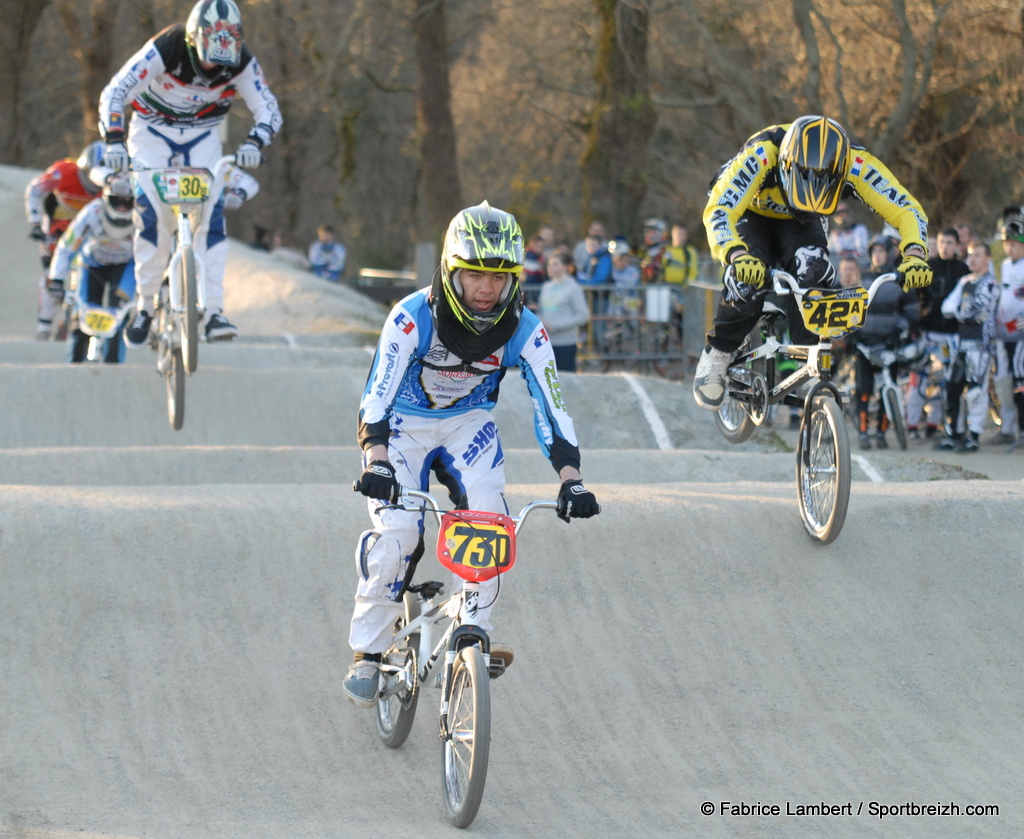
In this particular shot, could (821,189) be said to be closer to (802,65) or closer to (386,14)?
(802,65)

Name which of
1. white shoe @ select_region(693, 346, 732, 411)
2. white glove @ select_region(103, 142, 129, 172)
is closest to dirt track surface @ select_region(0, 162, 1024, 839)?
white shoe @ select_region(693, 346, 732, 411)

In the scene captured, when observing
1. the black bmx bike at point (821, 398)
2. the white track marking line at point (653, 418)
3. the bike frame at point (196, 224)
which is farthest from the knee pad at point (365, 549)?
the white track marking line at point (653, 418)

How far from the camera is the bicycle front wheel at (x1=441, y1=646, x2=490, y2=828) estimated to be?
467cm

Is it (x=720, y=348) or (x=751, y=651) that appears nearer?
(x=751, y=651)

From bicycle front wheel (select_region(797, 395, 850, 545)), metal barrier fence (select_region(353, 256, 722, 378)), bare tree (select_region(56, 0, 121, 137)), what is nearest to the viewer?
bicycle front wheel (select_region(797, 395, 850, 545))

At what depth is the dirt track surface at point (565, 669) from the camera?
5.48 m

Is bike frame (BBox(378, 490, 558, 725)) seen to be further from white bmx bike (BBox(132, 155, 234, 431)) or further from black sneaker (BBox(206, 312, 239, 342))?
black sneaker (BBox(206, 312, 239, 342))

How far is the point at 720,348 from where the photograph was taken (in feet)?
29.2

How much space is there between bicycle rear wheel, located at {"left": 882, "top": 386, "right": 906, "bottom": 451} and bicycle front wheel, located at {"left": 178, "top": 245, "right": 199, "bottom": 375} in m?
7.63

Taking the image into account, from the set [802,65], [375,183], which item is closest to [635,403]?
[802,65]

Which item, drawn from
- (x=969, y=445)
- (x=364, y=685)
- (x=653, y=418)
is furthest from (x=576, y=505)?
(x=969, y=445)

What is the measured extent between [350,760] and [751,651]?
2.38 m

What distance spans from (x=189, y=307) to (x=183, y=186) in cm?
102

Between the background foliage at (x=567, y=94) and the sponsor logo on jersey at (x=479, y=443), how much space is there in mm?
17363
